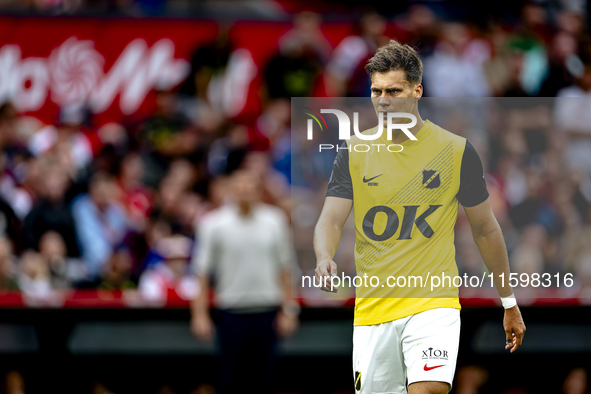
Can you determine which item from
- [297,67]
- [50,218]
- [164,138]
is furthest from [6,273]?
[297,67]

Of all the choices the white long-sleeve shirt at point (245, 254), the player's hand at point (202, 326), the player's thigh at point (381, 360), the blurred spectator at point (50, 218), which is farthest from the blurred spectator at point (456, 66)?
the player's thigh at point (381, 360)

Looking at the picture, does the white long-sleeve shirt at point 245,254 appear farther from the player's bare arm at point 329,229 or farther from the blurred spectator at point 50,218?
the player's bare arm at point 329,229

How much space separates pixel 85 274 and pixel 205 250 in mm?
1482

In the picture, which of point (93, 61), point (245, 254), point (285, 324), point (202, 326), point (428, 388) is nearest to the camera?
point (428, 388)

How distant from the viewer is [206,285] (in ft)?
21.9

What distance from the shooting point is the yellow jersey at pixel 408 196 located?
2.95 meters

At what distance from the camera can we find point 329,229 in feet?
9.88

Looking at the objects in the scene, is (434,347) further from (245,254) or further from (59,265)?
(59,265)

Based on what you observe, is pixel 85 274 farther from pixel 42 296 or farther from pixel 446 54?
pixel 446 54

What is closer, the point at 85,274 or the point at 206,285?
the point at 206,285

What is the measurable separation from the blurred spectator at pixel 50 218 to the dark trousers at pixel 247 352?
84.6 inches

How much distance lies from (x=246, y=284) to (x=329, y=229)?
12.4ft

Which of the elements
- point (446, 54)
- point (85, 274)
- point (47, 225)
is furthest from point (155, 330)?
point (446, 54)

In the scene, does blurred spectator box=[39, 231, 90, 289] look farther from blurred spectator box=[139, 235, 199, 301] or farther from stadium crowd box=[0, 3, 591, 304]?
blurred spectator box=[139, 235, 199, 301]
